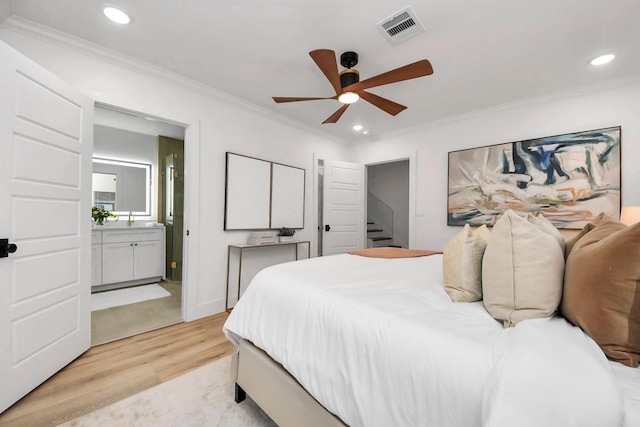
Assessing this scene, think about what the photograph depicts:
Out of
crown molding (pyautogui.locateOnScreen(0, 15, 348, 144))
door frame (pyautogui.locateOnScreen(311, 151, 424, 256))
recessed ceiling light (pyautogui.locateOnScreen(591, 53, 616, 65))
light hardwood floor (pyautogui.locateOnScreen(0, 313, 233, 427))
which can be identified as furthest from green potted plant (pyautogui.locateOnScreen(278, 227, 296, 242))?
recessed ceiling light (pyautogui.locateOnScreen(591, 53, 616, 65))

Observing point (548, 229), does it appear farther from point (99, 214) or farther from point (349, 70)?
point (99, 214)

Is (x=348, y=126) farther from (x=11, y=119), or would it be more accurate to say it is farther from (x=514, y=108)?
(x=11, y=119)

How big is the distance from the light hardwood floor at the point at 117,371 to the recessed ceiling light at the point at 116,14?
2.57 meters

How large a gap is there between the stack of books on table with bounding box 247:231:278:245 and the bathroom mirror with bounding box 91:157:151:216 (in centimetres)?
260

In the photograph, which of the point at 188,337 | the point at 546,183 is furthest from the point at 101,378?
the point at 546,183

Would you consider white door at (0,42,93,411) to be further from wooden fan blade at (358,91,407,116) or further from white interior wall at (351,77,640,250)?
white interior wall at (351,77,640,250)

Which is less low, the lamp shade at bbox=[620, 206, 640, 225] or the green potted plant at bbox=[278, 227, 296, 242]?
the lamp shade at bbox=[620, 206, 640, 225]

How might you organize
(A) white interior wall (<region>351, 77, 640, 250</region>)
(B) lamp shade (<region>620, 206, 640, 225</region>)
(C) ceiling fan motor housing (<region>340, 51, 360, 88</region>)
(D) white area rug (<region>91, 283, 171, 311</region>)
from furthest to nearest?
(D) white area rug (<region>91, 283, 171, 311</region>)
(A) white interior wall (<region>351, 77, 640, 250</region>)
(C) ceiling fan motor housing (<region>340, 51, 360, 88</region>)
(B) lamp shade (<region>620, 206, 640, 225</region>)

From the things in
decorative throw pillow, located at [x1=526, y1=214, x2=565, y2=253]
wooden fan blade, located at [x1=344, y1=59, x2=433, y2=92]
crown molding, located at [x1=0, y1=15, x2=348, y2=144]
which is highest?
crown molding, located at [x1=0, y1=15, x2=348, y2=144]

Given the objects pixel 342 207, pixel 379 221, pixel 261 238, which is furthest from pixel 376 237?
pixel 261 238

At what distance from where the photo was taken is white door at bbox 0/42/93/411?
154 cm

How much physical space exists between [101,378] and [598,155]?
480 cm

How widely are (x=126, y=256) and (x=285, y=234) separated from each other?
8.17 feet

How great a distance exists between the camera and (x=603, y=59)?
2281 millimetres
